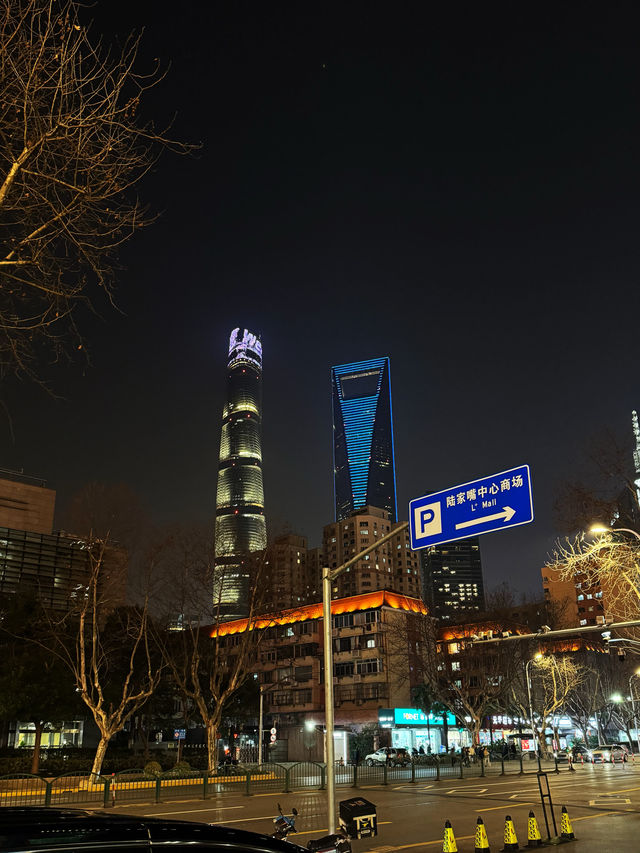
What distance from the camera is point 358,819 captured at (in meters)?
11.2

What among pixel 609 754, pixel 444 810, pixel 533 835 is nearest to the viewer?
pixel 533 835

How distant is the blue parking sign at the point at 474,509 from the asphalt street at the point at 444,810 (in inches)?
304

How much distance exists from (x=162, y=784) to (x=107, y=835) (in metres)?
31.5

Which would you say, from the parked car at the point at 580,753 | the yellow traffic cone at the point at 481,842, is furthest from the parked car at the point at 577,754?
the yellow traffic cone at the point at 481,842

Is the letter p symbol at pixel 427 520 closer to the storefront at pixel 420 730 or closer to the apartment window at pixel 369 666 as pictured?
the storefront at pixel 420 730

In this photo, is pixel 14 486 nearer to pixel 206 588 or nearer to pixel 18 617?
→ pixel 18 617

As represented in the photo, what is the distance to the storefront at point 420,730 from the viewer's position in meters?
68.0

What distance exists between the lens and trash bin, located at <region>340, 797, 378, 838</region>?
36.3ft

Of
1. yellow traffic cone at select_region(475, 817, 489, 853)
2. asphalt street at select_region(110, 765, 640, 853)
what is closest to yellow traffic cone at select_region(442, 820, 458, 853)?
yellow traffic cone at select_region(475, 817, 489, 853)

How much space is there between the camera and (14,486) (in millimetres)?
73938

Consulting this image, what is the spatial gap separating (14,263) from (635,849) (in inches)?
631

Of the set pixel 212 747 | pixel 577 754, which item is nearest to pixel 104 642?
pixel 212 747

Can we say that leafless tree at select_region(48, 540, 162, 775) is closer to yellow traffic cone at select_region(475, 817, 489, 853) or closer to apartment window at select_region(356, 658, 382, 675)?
yellow traffic cone at select_region(475, 817, 489, 853)

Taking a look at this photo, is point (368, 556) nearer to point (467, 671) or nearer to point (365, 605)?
point (365, 605)
